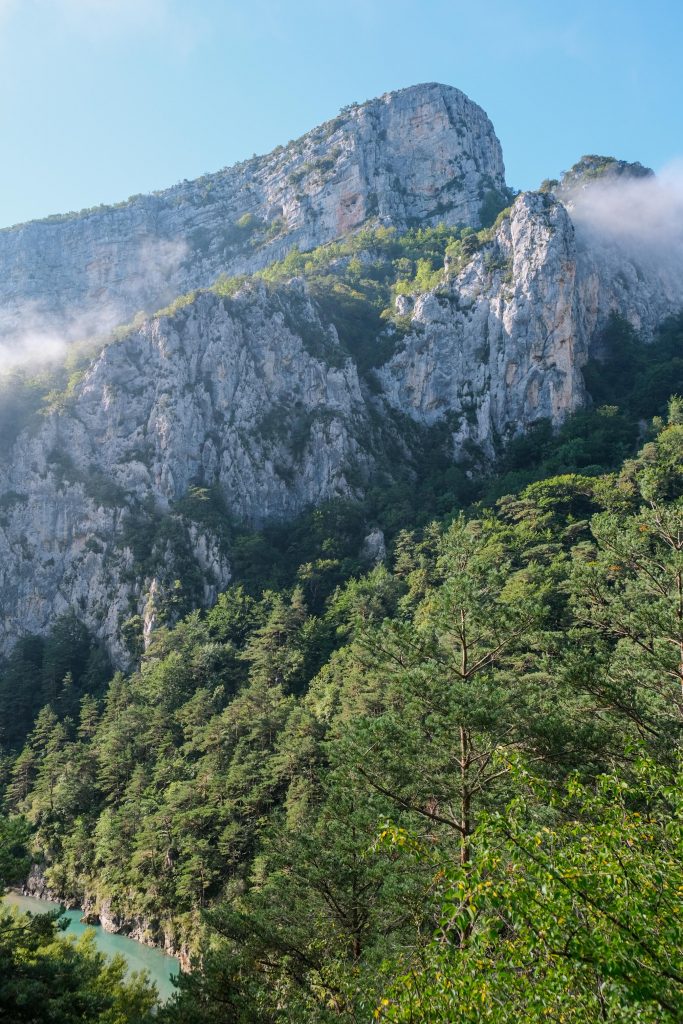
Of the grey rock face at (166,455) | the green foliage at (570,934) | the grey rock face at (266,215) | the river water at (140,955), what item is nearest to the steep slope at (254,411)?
the grey rock face at (166,455)

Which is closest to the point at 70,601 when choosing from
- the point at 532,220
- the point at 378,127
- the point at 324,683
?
the point at 324,683

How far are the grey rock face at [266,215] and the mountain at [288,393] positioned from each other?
630 centimetres

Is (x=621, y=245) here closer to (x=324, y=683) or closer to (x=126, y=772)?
(x=324, y=683)

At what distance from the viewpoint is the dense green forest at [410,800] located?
202 inches

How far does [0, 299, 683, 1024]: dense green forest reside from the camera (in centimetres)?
513

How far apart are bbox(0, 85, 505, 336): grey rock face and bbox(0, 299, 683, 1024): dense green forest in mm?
71883

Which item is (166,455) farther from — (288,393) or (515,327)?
(515,327)

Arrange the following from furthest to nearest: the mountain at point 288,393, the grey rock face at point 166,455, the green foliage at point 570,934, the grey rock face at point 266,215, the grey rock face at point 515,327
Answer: the grey rock face at point 266,215
the grey rock face at point 515,327
the mountain at point 288,393
the grey rock face at point 166,455
the green foliage at point 570,934

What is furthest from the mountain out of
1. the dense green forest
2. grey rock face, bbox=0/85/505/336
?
the dense green forest

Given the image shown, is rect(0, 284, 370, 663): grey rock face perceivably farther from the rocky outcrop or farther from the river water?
the river water

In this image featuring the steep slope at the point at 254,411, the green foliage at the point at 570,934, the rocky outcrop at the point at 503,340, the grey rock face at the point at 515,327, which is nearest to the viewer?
the green foliage at the point at 570,934

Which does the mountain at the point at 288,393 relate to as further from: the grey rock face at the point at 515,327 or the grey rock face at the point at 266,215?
the grey rock face at the point at 266,215

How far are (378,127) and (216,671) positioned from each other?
98.0 meters

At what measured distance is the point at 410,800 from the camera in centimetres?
1202
